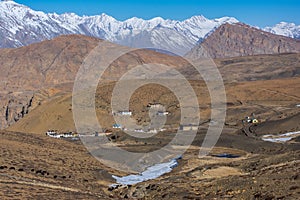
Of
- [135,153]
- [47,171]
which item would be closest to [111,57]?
[135,153]

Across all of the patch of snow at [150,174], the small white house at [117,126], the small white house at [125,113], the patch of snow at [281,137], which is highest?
the small white house at [125,113]

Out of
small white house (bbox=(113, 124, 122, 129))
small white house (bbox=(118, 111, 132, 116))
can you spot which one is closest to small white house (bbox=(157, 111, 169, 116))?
small white house (bbox=(118, 111, 132, 116))

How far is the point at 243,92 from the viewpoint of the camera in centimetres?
9925

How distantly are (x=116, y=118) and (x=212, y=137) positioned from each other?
26450 mm

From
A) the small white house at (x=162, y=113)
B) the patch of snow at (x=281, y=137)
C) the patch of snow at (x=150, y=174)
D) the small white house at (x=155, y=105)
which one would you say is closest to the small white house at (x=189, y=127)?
the patch of snow at (x=281, y=137)

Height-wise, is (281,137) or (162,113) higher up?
(162,113)

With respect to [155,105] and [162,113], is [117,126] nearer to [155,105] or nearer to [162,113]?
[162,113]

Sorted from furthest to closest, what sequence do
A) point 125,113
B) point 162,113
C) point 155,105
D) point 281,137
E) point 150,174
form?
point 155,105 < point 125,113 < point 162,113 < point 281,137 < point 150,174

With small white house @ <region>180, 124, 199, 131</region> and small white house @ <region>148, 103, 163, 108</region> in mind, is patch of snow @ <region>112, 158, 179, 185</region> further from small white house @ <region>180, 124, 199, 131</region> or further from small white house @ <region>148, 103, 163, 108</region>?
small white house @ <region>148, 103, 163, 108</region>

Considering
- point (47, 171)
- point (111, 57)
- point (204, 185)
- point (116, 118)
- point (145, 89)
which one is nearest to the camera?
point (204, 185)

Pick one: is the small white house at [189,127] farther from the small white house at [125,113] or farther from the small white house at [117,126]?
the small white house at [125,113]

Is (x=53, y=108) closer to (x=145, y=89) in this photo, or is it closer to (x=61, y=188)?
(x=145, y=89)

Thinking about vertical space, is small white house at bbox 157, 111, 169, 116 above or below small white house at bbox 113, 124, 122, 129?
above

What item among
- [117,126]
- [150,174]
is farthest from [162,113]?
[150,174]
